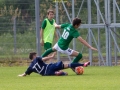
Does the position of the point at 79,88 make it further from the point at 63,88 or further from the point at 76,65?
the point at 76,65

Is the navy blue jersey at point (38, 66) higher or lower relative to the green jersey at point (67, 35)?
lower

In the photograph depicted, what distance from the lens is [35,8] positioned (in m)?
23.8

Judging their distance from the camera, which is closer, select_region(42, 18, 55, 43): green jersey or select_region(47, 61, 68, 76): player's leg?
select_region(47, 61, 68, 76): player's leg

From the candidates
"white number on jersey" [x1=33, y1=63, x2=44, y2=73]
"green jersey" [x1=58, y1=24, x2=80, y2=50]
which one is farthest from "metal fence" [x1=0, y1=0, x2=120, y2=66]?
"white number on jersey" [x1=33, y1=63, x2=44, y2=73]

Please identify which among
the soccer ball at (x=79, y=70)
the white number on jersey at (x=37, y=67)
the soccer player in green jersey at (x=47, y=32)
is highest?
the soccer player in green jersey at (x=47, y=32)

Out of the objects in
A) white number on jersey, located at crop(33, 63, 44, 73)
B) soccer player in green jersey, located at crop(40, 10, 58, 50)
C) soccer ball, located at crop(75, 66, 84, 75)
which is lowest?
soccer ball, located at crop(75, 66, 84, 75)

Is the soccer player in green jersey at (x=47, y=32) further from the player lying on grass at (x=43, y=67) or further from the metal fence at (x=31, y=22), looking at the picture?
the metal fence at (x=31, y=22)

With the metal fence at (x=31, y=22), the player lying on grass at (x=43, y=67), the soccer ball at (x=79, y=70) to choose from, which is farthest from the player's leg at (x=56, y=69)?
the metal fence at (x=31, y=22)

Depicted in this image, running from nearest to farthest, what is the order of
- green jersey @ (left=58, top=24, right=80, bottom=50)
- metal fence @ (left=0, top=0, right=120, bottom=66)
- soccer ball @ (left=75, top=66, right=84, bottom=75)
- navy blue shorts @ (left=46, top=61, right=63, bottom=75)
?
navy blue shorts @ (left=46, top=61, right=63, bottom=75) → green jersey @ (left=58, top=24, right=80, bottom=50) → soccer ball @ (left=75, top=66, right=84, bottom=75) → metal fence @ (left=0, top=0, right=120, bottom=66)

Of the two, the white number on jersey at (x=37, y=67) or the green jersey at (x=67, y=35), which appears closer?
the white number on jersey at (x=37, y=67)

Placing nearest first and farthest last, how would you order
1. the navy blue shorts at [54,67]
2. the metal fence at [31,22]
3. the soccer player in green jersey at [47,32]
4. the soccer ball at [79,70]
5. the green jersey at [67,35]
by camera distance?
1. the navy blue shorts at [54,67]
2. the green jersey at [67,35]
3. the soccer ball at [79,70]
4. the soccer player in green jersey at [47,32]
5. the metal fence at [31,22]

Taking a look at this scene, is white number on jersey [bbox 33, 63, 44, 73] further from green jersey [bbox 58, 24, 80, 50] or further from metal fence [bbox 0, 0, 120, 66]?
metal fence [bbox 0, 0, 120, 66]

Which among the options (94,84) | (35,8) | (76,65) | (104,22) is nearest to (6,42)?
(35,8)

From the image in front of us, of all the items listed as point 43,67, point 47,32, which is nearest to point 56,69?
point 43,67
